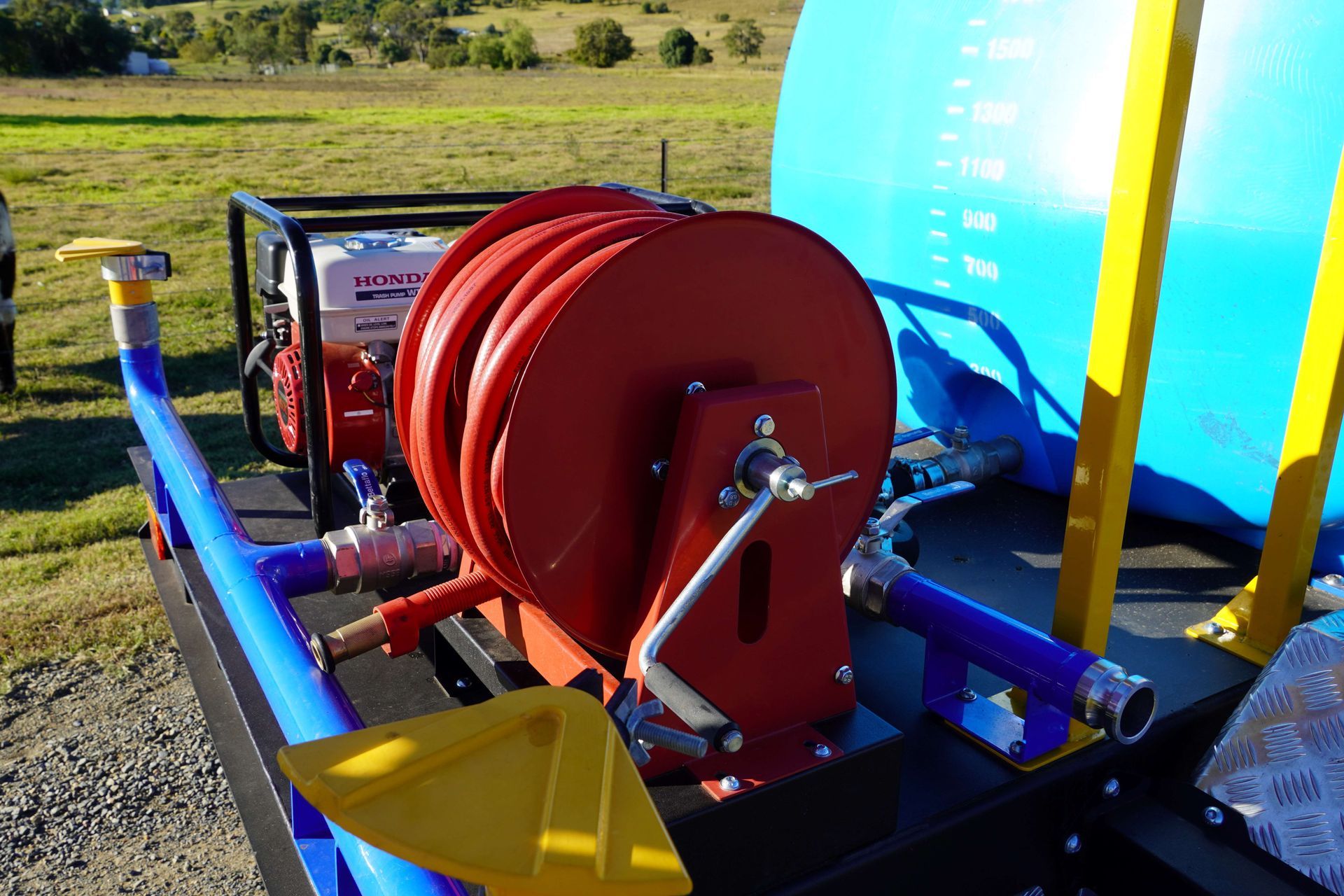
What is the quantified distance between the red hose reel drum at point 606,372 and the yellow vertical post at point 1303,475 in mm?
858

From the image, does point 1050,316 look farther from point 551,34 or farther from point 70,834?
point 551,34

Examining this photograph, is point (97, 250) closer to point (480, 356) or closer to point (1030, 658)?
point (480, 356)

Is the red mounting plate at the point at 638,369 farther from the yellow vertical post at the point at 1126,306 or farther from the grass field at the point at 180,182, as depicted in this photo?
the grass field at the point at 180,182

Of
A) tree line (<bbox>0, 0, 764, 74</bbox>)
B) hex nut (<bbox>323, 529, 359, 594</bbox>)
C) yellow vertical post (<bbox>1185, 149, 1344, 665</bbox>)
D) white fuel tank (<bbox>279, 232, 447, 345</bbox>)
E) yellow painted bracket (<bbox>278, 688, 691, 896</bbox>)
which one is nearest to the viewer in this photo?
yellow painted bracket (<bbox>278, 688, 691, 896</bbox>)

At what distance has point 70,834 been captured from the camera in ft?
7.93

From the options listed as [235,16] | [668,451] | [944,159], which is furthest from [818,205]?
[235,16]

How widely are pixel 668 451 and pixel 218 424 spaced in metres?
4.12

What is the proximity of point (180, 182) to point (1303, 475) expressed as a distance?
1528cm

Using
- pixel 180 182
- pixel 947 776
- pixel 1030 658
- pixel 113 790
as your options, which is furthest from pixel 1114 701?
pixel 180 182

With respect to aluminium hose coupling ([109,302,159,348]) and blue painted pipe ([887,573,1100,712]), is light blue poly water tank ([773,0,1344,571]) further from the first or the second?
aluminium hose coupling ([109,302,159,348])

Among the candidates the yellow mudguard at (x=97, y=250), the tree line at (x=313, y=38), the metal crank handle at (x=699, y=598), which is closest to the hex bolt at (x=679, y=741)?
the metal crank handle at (x=699, y=598)

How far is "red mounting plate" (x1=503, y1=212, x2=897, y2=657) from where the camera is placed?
4.78 ft

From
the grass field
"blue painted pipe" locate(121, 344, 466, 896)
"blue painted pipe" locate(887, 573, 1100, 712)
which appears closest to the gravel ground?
the grass field

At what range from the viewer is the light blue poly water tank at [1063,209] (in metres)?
2.15
